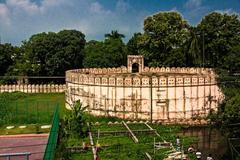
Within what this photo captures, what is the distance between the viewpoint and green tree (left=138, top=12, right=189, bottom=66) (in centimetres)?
4747

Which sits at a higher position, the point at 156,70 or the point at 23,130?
the point at 156,70

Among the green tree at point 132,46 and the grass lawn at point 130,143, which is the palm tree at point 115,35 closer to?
the green tree at point 132,46

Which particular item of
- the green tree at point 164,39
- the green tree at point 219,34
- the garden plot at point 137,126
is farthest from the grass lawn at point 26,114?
the green tree at point 219,34

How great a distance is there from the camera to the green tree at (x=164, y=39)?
47469 millimetres

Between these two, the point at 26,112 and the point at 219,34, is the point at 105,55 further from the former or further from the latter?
the point at 26,112

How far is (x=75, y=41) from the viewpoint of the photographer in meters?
53.3

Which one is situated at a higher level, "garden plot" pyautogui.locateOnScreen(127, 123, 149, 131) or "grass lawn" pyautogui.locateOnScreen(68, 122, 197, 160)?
"garden plot" pyautogui.locateOnScreen(127, 123, 149, 131)

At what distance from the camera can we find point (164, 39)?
47.4 metres

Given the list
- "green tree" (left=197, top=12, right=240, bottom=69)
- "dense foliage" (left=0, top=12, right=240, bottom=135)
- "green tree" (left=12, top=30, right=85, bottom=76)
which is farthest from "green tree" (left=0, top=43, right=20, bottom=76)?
"green tree" (left=197, top=12, right=240, bottom=69)

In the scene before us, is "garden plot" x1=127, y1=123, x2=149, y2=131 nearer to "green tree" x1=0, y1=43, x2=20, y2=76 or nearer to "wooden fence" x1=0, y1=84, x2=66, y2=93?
"wooden fence" x1=0, y1=84, x2=66, y2=93

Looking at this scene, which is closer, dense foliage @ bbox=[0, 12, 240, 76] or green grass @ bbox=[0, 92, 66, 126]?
Answer: green grass @ bbox=[0, 92, 66, 126]

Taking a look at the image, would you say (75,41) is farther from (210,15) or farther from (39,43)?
(210,15)

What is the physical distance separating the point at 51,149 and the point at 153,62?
30.9 meters

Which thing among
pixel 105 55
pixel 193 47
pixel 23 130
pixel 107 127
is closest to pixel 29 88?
pixel 105 55
